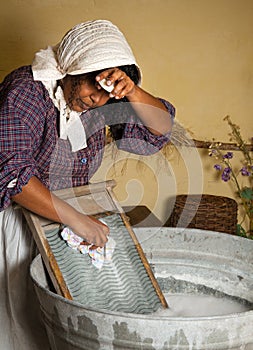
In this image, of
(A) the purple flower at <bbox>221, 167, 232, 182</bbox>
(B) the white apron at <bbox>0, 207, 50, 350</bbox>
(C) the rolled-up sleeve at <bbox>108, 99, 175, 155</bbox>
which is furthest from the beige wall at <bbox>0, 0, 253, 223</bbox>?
(B) the white apron at <bbox>0, 207, 50, 350</bbox>

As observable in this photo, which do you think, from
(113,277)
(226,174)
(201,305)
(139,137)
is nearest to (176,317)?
(113,277)

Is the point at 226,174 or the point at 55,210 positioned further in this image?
the point at 226,174

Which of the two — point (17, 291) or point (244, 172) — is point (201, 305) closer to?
point (17, 291)

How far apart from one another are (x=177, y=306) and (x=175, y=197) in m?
1.75

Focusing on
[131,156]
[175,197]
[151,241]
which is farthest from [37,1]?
[151,241]

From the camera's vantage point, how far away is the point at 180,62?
397cm

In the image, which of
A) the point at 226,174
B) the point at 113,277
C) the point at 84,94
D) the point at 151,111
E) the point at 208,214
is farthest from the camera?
the point at 226,174

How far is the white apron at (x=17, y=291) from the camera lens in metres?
2.36

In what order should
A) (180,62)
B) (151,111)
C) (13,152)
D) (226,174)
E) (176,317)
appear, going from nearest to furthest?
(176,317) < (13,152) < (151,111) < (180,62) < (226,174)

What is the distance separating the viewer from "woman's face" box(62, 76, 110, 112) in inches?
84.0

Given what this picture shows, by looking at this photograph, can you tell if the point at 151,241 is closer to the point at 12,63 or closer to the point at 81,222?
the point at 81,222

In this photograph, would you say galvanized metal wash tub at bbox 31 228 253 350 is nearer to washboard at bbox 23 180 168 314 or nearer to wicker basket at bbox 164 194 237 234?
washboard at bbox 23 180 168 314

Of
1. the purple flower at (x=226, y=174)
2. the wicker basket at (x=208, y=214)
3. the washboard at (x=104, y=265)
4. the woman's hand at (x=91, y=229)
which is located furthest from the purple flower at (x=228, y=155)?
the woman's hand at (x=91, y=229)

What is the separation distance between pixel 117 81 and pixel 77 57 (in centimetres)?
16
